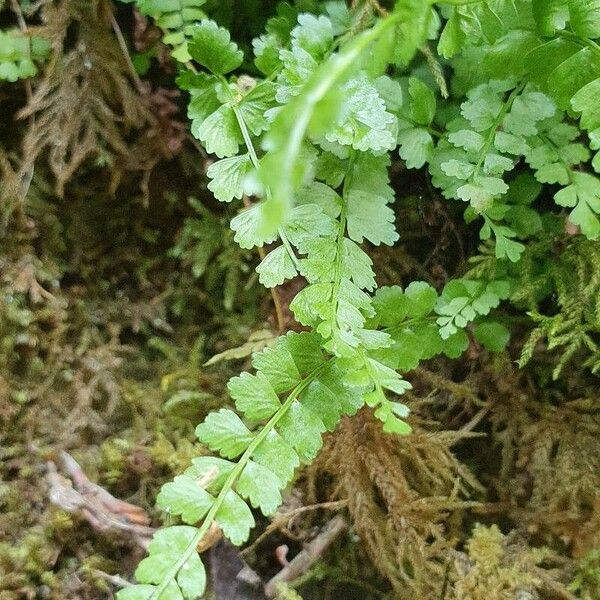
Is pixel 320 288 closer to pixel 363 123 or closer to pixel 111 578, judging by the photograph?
pixel 363 123

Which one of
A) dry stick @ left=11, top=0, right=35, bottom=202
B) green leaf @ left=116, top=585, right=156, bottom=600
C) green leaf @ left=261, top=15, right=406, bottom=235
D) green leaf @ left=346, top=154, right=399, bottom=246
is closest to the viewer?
green leaf @ left=261, top=15, right=406, bottom=235

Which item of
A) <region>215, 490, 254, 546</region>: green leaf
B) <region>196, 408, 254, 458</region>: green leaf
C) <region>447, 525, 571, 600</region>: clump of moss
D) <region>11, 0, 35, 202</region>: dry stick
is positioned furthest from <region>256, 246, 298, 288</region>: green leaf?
<region>11, 0, 35, 202</region>: dry stick

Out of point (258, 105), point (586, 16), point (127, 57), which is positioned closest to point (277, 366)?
point (258, 105)

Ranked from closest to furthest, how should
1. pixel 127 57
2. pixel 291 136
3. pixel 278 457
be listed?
pixel 291 136
pixel 278 457
pixel 127 57

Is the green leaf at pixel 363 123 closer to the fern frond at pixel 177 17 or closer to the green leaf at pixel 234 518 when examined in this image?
the fern frond at pixel 177 17

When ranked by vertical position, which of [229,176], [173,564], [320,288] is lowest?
[173,564]

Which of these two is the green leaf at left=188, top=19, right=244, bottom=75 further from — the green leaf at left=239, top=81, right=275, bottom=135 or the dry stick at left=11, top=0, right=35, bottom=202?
the dry stick at left=11, top=0, right=35, bottom=202
